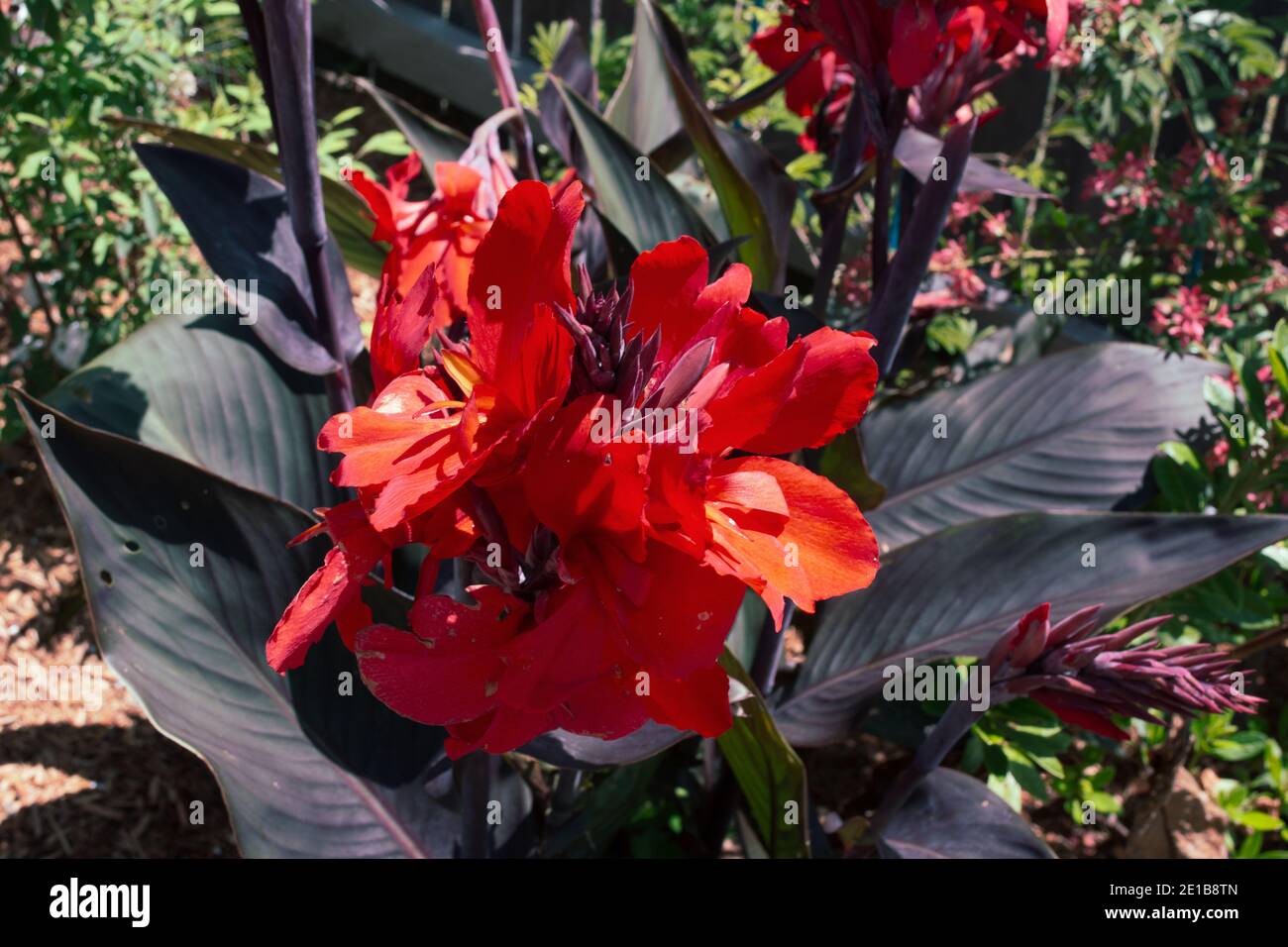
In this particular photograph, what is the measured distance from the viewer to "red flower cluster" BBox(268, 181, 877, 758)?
519mm

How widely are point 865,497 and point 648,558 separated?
0.67 m

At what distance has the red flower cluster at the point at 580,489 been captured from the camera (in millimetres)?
519

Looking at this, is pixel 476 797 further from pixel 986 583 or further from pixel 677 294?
pixel 986 583

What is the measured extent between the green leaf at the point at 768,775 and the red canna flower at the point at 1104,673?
8.5 inches

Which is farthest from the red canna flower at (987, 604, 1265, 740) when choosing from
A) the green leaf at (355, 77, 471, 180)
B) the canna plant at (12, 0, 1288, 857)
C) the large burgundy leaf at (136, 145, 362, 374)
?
the green leaf at (355, 77, 471, 180)

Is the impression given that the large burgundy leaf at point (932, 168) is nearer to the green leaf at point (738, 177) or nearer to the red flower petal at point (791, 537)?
the green leaf at point (738, 177)

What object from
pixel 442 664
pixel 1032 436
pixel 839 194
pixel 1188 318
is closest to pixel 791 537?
pixel 442 664

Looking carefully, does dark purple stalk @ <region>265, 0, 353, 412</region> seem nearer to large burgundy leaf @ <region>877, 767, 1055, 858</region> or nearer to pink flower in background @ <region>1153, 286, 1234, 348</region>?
large burgundy leaf @ <region>877, 767, 1055, 858</region>

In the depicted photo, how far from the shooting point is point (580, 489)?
1.69ft

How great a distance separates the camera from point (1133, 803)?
5.88 ft

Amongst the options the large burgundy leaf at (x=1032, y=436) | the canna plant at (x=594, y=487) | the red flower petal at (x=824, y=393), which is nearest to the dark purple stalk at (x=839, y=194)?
the canna plant at (x=594, y=487)
